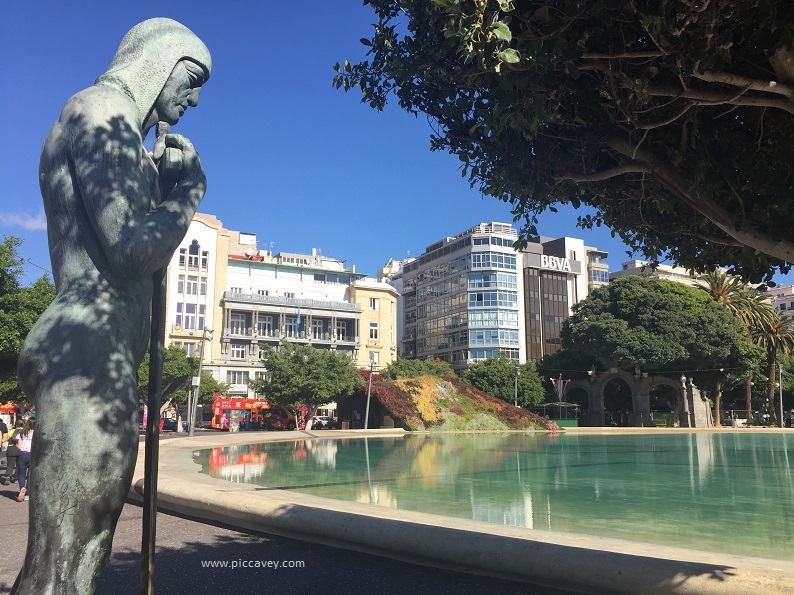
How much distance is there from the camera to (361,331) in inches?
2886

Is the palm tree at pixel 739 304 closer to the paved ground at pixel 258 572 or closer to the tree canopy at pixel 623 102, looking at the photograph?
the tree canopy at pixel 623 102

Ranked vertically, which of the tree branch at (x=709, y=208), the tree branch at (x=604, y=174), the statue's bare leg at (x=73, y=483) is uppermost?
the tree branch at (x=604, y=174)

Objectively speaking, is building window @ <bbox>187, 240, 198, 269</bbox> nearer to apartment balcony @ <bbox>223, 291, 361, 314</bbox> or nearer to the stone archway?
apartment balcony @ <bbox>223, 291, 361, 314</bbox>

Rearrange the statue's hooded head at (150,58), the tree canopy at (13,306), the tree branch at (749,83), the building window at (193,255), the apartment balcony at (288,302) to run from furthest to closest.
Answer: the apartment balcony at (288,302)
the building window at (193,255)
the tree canopy at (13,306)
the tree branch at (749,83)
the statue's hooded head at (150,58)

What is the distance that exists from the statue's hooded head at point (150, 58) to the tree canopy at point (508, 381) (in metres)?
53.2

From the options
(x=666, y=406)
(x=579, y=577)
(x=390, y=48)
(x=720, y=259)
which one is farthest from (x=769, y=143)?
(x=666, y=406)

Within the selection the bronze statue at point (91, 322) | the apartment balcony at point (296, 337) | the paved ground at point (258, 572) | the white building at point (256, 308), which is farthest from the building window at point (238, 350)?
the bronze statue at point (91, 322)

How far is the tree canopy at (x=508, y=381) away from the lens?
5541cm

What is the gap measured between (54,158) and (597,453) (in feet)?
72.9

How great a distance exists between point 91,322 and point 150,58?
120 centimetres

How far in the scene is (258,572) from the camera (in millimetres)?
4457

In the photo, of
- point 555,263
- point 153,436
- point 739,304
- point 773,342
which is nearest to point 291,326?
point 555,263

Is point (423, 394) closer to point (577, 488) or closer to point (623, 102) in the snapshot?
point (577, 488)

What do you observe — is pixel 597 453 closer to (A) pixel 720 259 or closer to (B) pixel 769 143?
(A) pixel 720 259
